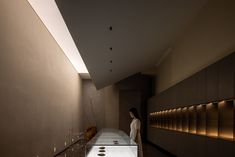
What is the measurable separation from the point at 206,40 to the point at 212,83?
6.61ft

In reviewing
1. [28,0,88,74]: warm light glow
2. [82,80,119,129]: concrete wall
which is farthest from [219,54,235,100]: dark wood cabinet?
[82,80,119,129]: concrete wall

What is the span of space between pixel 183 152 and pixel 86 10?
5443 mm

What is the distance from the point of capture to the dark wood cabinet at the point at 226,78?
18.1 ft

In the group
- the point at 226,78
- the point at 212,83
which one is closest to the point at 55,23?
the point at 212,83

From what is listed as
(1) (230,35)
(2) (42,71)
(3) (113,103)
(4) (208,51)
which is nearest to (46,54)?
(2) (42,71)

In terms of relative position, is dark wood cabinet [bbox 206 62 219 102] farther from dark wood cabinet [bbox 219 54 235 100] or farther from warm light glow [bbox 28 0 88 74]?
warm light glow [bbox 28 0 88 74]

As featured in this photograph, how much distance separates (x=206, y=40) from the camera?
8.40 metres


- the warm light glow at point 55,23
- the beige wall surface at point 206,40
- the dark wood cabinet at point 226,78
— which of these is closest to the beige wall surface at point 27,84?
the warm light glow at point 55,23

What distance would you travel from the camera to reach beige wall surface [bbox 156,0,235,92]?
669 cm

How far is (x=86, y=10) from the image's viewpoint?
6.29 m

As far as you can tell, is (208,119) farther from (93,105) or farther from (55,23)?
(93,105)

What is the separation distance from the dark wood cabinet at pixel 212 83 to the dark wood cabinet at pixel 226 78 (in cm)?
25

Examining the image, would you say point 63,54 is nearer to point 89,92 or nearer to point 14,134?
point 14,134

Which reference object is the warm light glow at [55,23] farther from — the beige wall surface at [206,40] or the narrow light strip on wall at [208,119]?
the narrow light strip on wall at [208,119]
